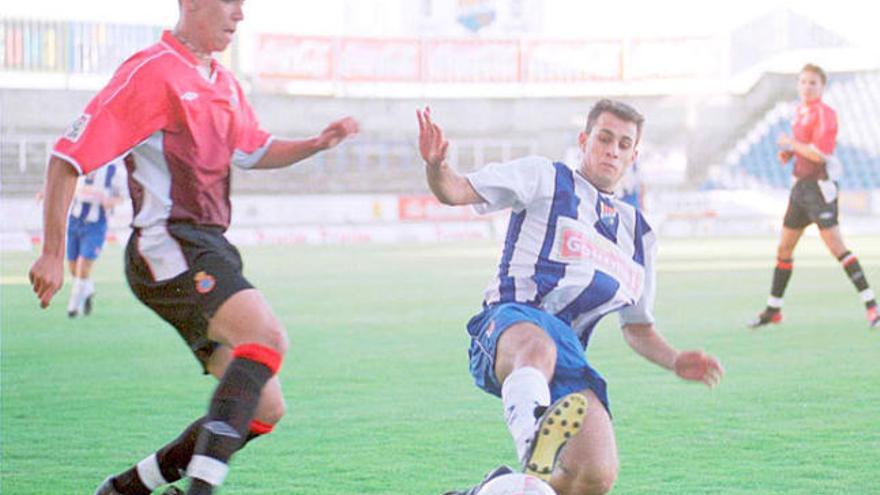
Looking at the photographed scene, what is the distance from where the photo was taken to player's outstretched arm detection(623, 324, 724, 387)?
15.7ft

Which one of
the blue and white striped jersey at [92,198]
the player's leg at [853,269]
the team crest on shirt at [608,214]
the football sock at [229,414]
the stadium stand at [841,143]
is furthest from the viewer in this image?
the stadium stand at [841,143]

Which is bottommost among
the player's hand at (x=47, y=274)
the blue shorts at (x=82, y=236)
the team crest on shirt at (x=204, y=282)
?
the blue shorts at (x=82, y=236)

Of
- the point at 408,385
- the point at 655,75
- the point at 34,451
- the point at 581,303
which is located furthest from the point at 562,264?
the point at 655,75

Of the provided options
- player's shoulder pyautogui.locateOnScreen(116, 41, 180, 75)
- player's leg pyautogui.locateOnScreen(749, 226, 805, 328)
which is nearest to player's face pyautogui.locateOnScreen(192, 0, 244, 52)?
player's shoulder pyautogui.locateOnScreen(116, 41, 180, 75)

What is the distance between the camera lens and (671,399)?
7.79m

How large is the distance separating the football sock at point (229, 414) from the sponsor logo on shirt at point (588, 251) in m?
1.13

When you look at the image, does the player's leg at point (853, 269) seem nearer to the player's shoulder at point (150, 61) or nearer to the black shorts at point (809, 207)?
the black shorts at point (809, 207)

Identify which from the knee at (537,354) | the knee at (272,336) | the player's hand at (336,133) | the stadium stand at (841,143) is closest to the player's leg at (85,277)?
the player's hand at (336,133)

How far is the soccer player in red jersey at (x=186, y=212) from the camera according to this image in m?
4.28

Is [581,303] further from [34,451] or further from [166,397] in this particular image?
[166,397]

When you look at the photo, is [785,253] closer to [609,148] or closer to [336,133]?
[609,148]

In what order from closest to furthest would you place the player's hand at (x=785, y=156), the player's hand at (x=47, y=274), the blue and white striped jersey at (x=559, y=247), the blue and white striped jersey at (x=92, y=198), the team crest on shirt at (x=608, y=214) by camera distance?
the player's hand at (x=47, y=274)
the blue and white striped jersey at (x=559, y=247)
the team crest on shirt at (x=608, y=214)
the player's hand at (x=785, y=156)
the blue and white striped jersey at (x=92, y=198)

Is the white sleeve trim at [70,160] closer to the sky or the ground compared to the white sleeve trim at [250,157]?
closer to the sky

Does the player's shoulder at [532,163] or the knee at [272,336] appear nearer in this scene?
the knee at [272,336]
